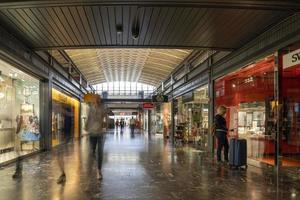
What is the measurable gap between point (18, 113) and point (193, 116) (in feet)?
32.1

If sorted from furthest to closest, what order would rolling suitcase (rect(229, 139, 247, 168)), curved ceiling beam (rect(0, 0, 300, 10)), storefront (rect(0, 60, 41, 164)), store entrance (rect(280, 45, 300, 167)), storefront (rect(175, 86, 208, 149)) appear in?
storefront (rect(175, 86, 208, 149)) → storefront (rect(0, 60, 41, 164)) → rolling suitcase (rect(229, 139, 247, 168)) → store entrance (rect(280, 45, 300, 167)) → curved ceiling beam (rect(0, 0, 300, 10))

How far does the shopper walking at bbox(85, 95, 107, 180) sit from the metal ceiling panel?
1903 mm

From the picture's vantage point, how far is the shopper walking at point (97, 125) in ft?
29.8

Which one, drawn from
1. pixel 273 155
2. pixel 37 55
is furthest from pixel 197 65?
pixel 273 155

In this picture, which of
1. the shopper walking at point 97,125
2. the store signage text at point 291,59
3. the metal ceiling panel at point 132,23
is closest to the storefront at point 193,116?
the metal ceiling panel at point 132,23

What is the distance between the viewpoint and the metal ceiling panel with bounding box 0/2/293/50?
868cm

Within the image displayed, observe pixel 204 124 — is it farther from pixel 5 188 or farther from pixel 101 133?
pixel 5 188

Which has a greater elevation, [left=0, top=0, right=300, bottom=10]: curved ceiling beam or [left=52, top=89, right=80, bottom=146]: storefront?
[left=0, top=0, right=300, bottom=10]: curved ceiling beam

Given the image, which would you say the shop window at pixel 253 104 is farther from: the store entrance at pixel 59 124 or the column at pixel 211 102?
the store entrance at pixel 59 124

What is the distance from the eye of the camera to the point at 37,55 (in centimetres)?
1404

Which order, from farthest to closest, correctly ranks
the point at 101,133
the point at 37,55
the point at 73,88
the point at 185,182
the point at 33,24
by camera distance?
the point at 73,88 < the point at 37,55 < the point at 33,24 < the point at 101,133 < the point at 185,182

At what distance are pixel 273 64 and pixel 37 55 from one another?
786 centimetres

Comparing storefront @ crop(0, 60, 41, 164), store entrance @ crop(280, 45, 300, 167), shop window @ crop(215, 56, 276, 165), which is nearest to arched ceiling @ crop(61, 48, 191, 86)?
shop window @ crop(215, 56, 276, 165)

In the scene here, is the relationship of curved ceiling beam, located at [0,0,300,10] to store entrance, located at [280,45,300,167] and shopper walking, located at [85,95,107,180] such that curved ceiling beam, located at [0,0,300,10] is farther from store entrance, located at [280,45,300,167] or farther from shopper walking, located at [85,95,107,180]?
shopper walking, located at [85,95,107,180]
